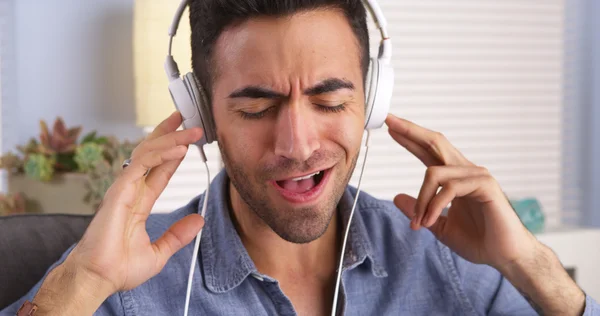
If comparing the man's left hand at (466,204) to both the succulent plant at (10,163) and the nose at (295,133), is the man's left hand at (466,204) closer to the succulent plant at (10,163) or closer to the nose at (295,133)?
the nose at (295,133)

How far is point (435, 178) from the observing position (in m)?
1.39

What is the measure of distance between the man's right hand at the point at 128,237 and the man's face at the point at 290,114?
11 cm

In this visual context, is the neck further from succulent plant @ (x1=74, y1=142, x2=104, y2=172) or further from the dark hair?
succulent plant @ (x1=74, y1=142, x2=104, y2=172)

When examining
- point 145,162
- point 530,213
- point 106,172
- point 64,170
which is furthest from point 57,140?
point 530,213

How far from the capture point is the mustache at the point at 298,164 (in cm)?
130

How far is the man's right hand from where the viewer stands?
1.20 meters

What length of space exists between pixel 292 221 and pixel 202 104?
28 centimetres

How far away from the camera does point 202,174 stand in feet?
10.7

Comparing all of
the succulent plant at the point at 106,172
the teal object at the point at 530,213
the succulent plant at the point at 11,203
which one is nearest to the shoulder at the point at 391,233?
the succulent plant at the point at 106,172

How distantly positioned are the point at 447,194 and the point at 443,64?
102 inches

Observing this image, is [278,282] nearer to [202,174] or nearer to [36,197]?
[36,197]

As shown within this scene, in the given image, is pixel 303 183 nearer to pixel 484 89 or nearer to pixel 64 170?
pixel 64 170

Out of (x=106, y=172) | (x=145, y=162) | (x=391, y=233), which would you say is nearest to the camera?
(x=145, y=162)

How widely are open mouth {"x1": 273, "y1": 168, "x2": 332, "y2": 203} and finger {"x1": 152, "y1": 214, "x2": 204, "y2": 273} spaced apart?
16 cm
